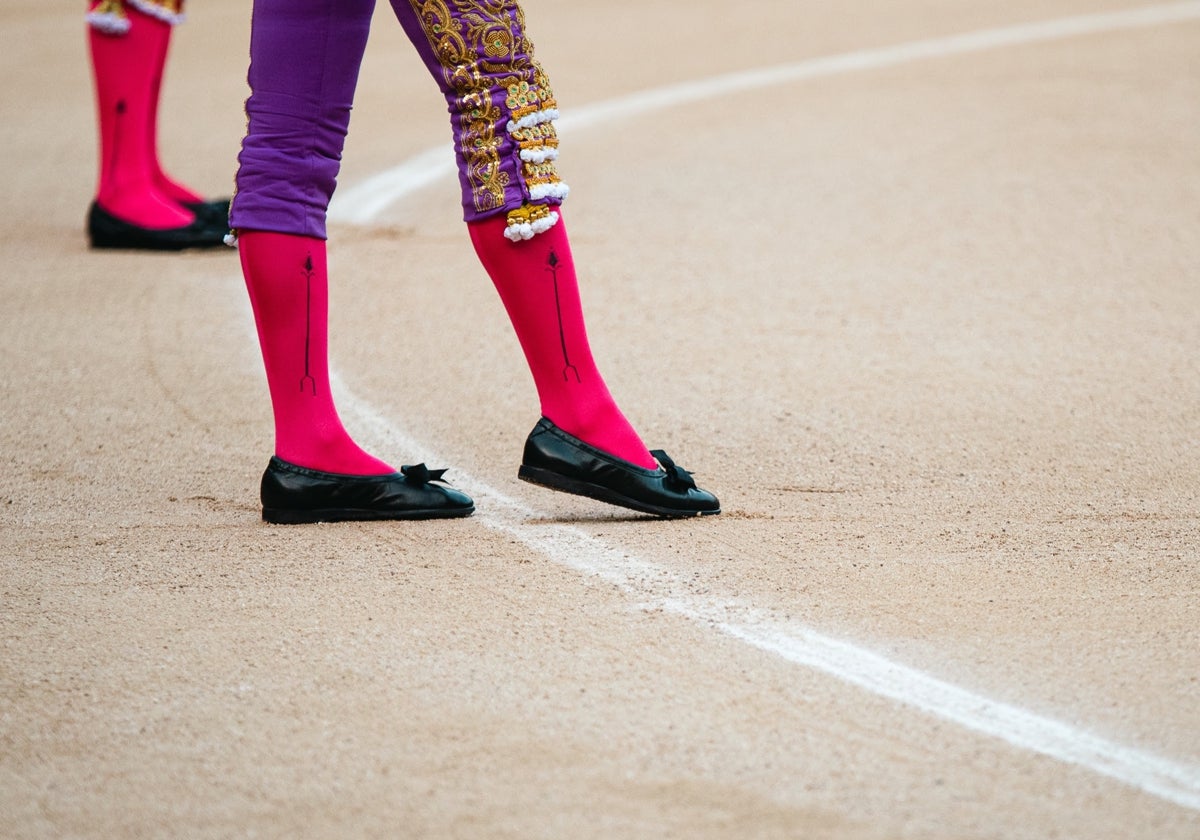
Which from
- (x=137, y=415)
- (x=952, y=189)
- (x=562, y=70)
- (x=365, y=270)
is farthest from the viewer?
(x=562, y=70)

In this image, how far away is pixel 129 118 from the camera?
5.28 metres

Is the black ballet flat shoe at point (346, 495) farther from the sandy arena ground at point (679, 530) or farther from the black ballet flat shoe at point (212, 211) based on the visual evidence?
the black ballet flat shoe at point (212, 211)

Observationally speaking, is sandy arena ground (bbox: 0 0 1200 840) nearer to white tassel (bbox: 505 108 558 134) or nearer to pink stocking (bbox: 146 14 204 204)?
pink stocking (bbox: 146 14 204 204)

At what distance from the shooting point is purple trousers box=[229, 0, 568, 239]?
2.68 meters

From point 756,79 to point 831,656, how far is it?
20.4ft

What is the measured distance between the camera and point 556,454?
111 inches

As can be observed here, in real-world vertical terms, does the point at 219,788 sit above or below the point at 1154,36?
below

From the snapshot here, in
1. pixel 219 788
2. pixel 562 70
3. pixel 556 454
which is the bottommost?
pixel 219 788

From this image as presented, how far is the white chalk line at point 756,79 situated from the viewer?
19.6 ft

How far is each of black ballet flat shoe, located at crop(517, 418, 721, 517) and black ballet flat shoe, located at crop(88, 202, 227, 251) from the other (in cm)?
271

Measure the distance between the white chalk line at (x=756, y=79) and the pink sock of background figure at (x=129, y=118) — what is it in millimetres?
654

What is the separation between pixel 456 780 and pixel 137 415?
2.02 m

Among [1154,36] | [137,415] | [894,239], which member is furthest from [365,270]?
[1154,36]

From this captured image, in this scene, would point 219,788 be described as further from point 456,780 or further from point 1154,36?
point 1154,36
